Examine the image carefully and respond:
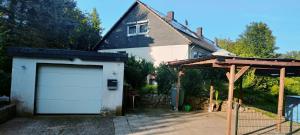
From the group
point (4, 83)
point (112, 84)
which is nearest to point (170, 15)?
point (112, 84)

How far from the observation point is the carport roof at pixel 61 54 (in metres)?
10.0

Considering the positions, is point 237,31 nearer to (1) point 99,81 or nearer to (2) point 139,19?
(2) point 139,19

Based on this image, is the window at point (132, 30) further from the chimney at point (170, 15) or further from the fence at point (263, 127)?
the fence at point (263, 127)

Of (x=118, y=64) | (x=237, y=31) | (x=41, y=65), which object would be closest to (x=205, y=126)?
(x=118, y=64)

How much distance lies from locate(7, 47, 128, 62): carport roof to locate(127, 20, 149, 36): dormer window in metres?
12.3

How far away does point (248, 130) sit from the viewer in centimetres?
877

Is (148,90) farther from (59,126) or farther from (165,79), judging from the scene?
(59,126)

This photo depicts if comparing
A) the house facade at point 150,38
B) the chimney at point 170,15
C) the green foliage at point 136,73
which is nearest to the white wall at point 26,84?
the green foliage at point 136,73

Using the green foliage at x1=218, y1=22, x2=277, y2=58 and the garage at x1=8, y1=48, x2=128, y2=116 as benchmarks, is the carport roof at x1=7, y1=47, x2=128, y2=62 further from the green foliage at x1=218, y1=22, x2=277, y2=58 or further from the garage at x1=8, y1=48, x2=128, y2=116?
the green foliage at x1=218, y1=22, x2=277, y2=58

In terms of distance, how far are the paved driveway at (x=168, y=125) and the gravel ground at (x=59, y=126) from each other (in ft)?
1.64

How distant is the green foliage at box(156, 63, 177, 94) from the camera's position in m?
15.0

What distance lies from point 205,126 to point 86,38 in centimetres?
2092

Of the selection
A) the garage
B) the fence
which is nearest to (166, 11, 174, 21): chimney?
the fence

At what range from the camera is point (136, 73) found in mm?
14609
